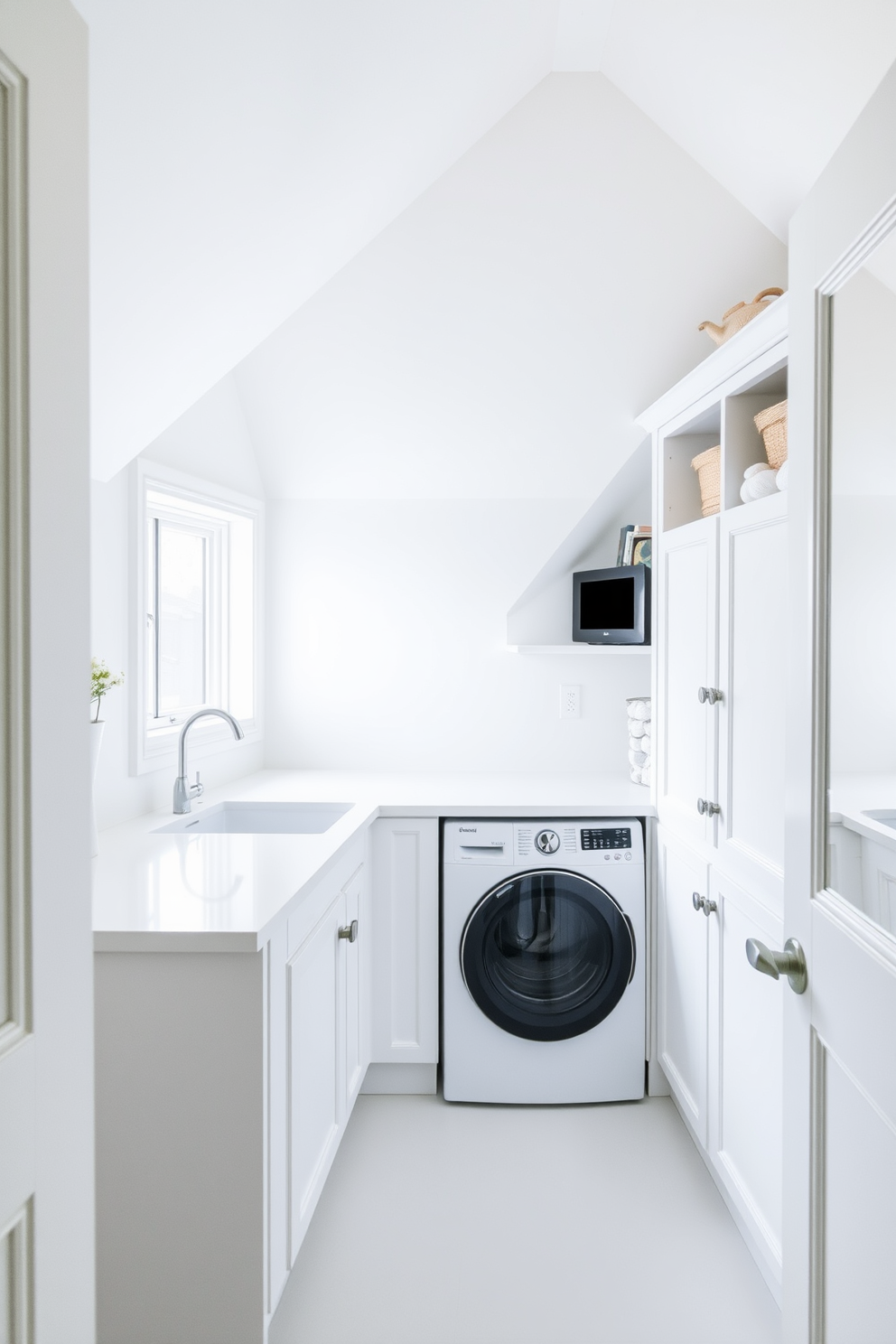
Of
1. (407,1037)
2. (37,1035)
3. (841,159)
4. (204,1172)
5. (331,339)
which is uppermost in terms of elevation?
(331,339)

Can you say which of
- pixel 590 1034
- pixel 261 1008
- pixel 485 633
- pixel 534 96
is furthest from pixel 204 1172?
pixel 534 96

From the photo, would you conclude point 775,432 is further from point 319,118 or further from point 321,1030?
point 321,1030

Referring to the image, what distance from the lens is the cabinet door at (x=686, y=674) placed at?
1.95m

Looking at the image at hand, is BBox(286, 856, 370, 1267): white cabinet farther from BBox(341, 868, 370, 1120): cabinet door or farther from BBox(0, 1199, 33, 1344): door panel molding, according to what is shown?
BBox(0, 1199, 33, 1344): door panel molding

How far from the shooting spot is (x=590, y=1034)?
2.31 meters

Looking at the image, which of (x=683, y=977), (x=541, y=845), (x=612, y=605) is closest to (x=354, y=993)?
(x=541, y=845)

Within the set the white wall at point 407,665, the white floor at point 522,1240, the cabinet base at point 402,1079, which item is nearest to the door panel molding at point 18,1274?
the white floor at point 522,1240

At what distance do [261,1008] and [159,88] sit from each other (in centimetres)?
147

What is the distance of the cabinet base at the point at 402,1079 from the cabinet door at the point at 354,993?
159mm

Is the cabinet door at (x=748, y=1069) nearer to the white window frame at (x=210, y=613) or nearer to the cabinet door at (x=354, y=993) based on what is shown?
the cabinet door at (x=354, y=993)

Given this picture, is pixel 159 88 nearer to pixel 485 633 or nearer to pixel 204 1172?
pixel 204 1172

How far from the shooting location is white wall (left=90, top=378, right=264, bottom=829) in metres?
1.97

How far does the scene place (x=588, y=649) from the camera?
2.77 m

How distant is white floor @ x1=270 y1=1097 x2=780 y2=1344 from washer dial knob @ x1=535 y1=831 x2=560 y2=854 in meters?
0.77
